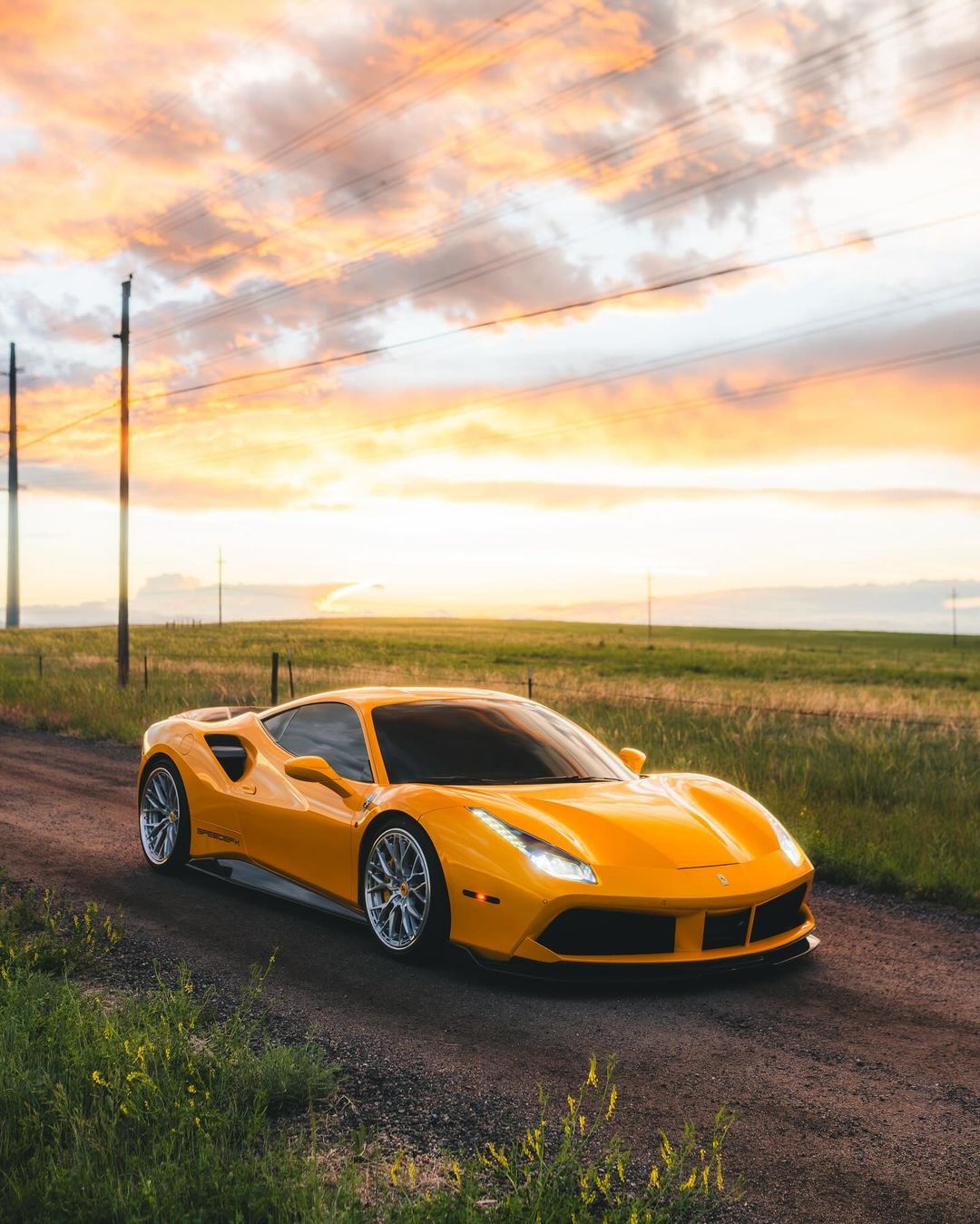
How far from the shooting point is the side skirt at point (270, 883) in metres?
6.41

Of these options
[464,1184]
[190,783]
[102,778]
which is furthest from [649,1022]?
[102,778]

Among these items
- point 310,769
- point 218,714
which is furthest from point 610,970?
point 218,714

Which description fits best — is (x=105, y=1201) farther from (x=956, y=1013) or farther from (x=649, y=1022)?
(x=956, y=1013)

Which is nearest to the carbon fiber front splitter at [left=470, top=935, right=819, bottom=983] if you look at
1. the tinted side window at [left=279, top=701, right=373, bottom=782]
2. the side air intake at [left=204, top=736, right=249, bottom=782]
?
the tinted side window at [left=279, top=701, right=373, bottom=782]

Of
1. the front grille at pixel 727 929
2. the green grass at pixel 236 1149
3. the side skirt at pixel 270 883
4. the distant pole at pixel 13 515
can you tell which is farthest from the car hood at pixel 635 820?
the distant pole at pixel 13 515

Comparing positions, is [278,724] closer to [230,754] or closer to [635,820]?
[230,754]

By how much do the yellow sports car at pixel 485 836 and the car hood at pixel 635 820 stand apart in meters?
0.01

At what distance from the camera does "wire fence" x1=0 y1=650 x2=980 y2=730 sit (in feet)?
58.2

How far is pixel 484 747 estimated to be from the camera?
6684 mm

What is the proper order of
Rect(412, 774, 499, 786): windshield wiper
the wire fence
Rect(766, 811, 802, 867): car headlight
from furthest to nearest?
the wire fence
Rect(412, 774, 499, 786): windshield wiper
Rect(766, 811, 802, 867): car headlight

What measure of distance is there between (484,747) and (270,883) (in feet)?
5.14

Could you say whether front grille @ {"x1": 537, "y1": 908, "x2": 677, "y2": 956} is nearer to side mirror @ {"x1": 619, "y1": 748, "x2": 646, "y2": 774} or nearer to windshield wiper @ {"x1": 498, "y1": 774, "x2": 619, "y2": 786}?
windshield wiper @ {"x1": 498, "y1": 774, "x2": 619, "y2": 786}

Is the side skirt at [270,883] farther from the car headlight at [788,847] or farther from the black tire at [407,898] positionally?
the car headlight at [788,847]

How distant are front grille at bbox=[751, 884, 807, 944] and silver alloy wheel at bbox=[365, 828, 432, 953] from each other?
5.37 ft
